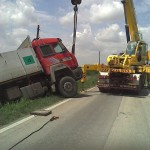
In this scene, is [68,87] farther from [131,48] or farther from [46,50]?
[131,48]

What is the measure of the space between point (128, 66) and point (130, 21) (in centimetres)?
437

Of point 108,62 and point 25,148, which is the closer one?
point 25,148

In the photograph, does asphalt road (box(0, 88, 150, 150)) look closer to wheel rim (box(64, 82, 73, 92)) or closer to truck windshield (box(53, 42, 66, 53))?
wheel rim (box(64, 82, 73, 92))

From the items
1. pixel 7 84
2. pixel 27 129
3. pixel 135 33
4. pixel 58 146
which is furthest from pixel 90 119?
pixel 135 33

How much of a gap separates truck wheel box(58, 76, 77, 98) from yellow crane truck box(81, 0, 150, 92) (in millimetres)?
2514

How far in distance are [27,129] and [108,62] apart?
1263cm

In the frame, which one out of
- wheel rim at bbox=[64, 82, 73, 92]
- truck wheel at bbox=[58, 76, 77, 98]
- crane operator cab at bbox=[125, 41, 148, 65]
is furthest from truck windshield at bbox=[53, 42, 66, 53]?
crane operator cab at bbox=[125, 41, 148, 65]

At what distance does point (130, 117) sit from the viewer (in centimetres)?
1107

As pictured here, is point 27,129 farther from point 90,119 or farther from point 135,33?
point 135,33

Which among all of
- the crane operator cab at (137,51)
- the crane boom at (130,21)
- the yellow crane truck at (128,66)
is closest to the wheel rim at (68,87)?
the yellow crane truck at (128,66)

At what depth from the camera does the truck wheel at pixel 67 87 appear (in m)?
17.5

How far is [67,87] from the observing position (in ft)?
57.9

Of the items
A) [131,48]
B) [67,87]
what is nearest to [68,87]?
[67,87]

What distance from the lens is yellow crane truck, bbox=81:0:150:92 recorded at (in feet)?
64.9
